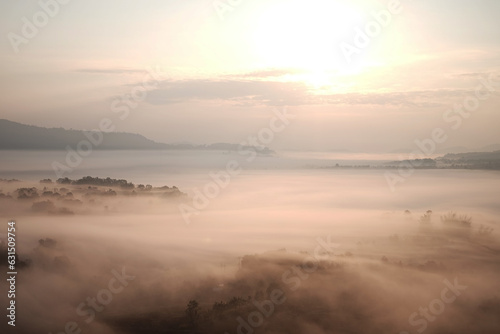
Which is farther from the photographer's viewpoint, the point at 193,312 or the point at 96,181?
the point at 96,181

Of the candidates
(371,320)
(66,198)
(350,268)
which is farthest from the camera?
(350,268)

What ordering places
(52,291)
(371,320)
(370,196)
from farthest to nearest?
(370,196)
(371,320)
(52,291)

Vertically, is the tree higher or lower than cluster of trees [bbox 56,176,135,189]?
lower

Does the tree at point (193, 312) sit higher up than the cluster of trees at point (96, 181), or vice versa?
the cluster of trees at point (96, 181)

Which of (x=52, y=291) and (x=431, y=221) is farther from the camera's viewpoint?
(x=431, y=221)

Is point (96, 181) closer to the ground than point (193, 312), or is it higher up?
A: higher up

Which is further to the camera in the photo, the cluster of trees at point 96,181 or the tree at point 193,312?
the cluster of trees at point 96,181

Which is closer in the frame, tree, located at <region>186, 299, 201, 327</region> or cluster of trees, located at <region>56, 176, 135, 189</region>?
Result: tree, located at <region>186, 299, 201, 327</region>

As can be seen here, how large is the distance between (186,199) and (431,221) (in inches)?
2073

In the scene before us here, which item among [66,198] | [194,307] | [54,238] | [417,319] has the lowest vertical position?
[417,319]

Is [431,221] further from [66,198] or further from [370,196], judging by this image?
[66,198]

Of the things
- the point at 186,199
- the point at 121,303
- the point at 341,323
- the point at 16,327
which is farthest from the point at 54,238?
the point at 341,323

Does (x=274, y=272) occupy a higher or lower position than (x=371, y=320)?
higher

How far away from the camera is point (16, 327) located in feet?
165
